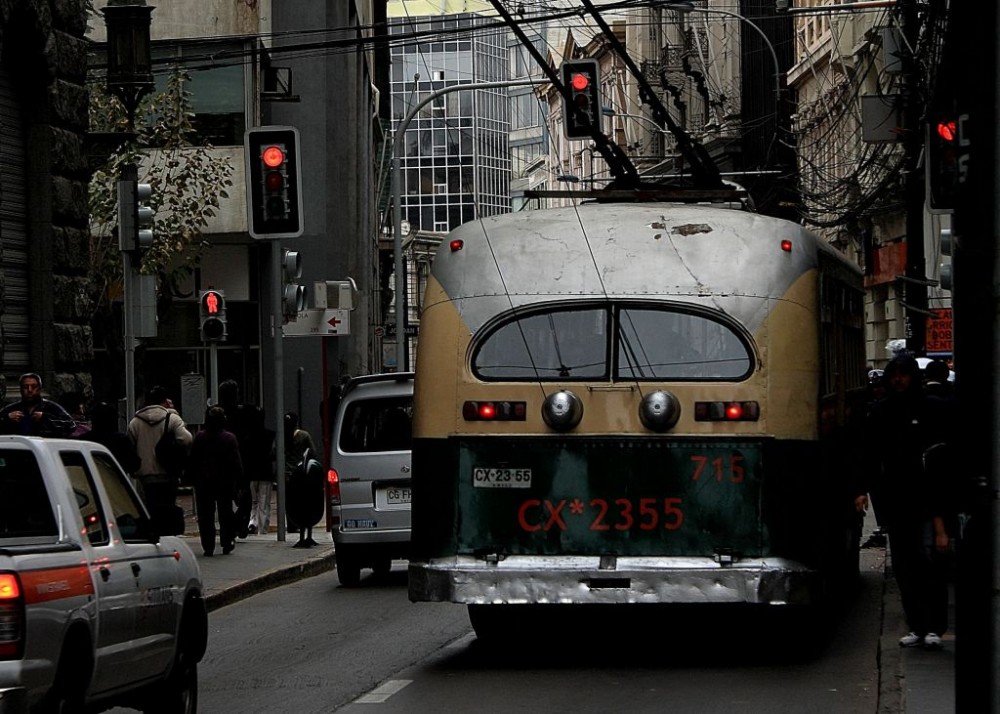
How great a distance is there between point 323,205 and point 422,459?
1066 inches

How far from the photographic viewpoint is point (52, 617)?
768cm

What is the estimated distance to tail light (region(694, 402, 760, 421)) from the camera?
12.2 metres

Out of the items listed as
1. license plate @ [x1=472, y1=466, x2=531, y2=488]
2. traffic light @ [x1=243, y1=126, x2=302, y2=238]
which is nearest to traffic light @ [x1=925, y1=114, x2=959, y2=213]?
license plate @ [x1=472, y1=466, x2=531, y2=488]

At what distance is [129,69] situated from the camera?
62.6 ft

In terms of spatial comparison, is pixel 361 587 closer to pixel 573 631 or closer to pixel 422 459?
pixel 573 631

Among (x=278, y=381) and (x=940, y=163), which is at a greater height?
(x=940, y=163)

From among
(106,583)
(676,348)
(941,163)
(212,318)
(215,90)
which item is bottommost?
(106,583)

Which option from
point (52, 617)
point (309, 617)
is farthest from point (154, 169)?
point (52, 617)

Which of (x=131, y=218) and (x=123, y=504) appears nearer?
(x=123, y=504)

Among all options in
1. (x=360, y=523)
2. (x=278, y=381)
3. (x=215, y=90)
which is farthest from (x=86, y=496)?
(x=215, y=90)

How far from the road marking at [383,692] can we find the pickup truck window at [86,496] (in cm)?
264

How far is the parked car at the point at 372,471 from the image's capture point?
18516 millimetres

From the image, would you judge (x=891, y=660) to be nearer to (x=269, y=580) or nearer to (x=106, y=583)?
(x=106, y=583)

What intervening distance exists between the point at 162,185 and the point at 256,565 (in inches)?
702
